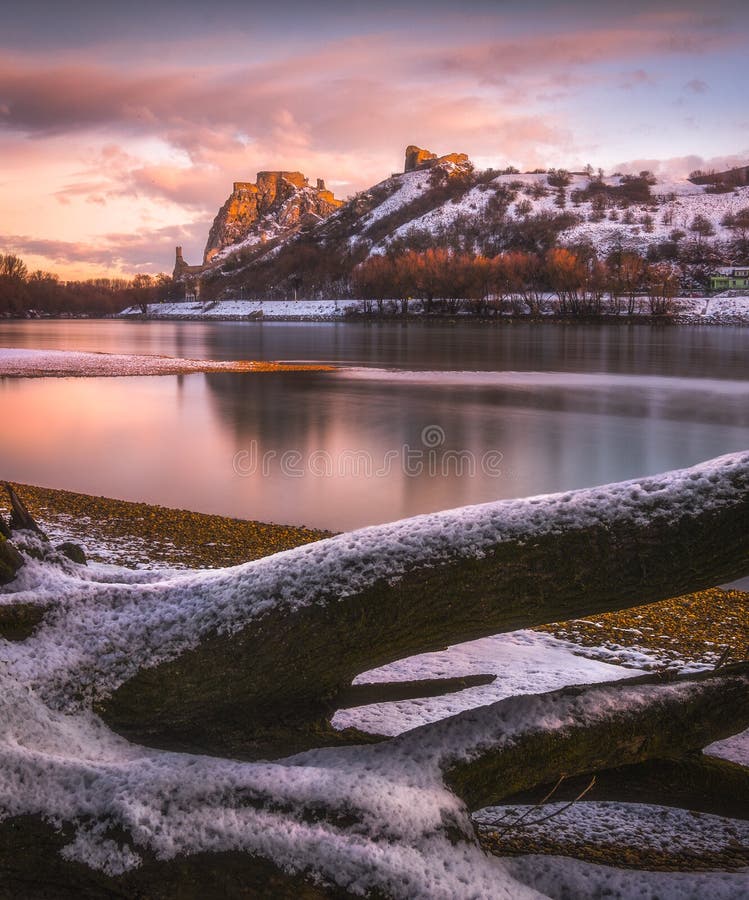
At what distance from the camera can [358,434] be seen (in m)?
21.5

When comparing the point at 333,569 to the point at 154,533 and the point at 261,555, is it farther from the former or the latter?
the point at 154,533

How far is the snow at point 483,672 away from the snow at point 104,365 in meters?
33.6

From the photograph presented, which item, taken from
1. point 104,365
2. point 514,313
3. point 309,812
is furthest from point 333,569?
point 514,313

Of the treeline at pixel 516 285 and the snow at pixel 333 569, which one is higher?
the treeline at pixel 516 285

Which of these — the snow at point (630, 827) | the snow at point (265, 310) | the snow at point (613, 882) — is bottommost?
the snow at point (630, 827)

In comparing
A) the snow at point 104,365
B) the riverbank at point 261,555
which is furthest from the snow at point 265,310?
the riverbank at point 261,555

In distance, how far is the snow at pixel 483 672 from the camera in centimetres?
487

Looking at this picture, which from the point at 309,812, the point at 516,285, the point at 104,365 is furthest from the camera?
the point at 516,285

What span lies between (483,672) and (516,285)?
13012 cm

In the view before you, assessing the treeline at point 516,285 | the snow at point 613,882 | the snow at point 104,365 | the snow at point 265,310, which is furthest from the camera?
the snow at point 265,310

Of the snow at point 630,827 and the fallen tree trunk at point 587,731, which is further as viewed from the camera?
the snow at point 630,827

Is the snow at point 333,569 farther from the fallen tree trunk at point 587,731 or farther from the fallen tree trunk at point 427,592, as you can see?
the fallen tree trunk at point 587,731

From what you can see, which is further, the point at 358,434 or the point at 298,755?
the point at 358,434

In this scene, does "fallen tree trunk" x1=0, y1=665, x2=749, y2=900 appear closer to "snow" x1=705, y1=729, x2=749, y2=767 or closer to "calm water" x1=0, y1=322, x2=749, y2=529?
"snow" x1=705, y1=729, x2=749, y2=767
